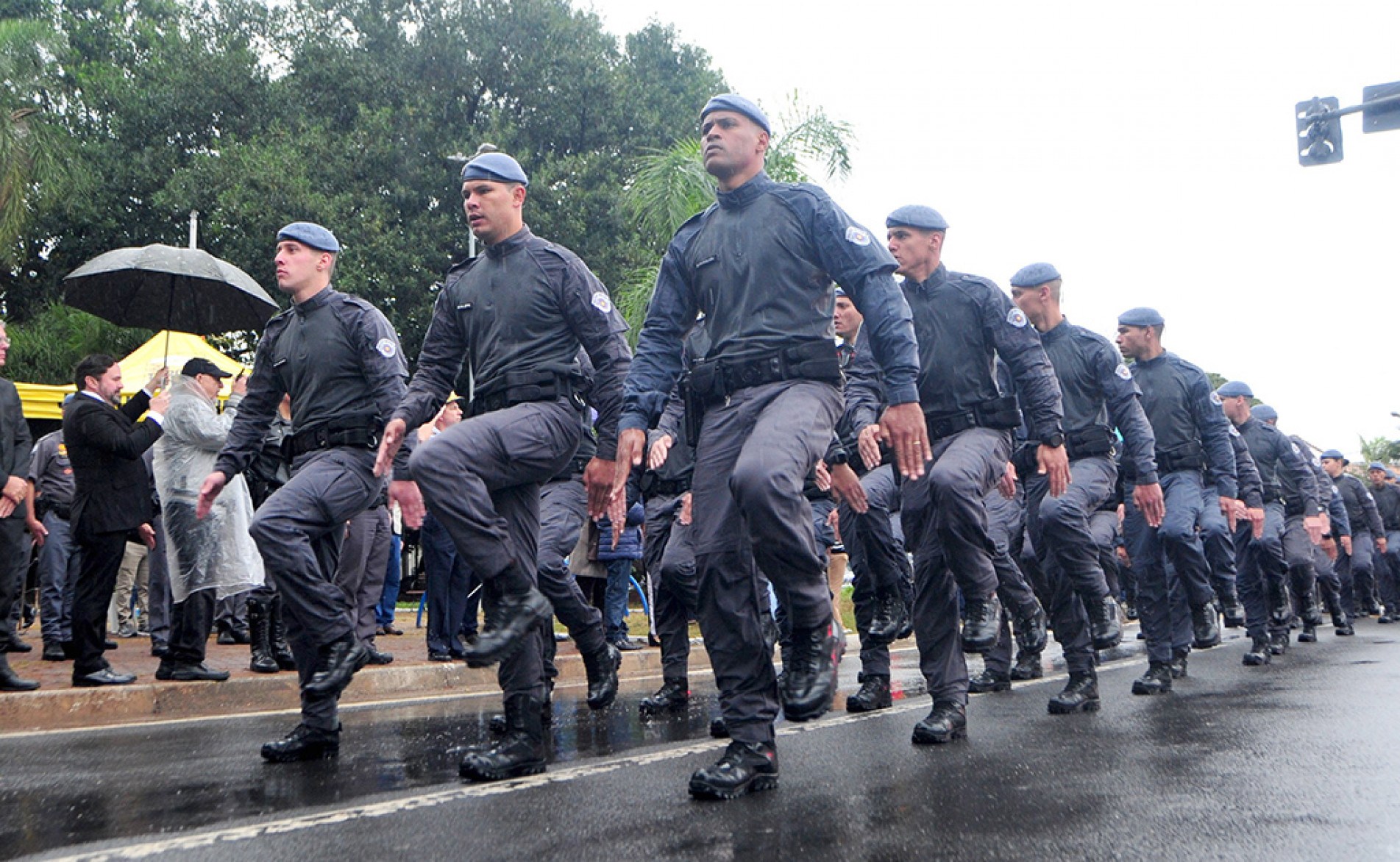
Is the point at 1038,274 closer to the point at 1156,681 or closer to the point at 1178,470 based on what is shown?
the point at 1178,470

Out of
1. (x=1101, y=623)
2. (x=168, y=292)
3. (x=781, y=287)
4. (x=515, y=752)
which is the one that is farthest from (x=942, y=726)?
(x=168, y=292)

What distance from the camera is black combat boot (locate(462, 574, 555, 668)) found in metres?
4.62

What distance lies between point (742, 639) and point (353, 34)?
33.6 metres


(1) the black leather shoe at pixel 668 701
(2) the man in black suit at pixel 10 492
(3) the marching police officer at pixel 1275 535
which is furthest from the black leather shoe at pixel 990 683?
(2) the man in black suit at pixel 10 492

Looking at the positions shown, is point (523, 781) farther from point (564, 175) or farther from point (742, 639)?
point (564, 175)

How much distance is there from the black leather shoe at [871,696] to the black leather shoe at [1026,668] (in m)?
2.00

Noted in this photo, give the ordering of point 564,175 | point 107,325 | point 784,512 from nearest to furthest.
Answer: point 784,512 < point 107,325 < point 564,175

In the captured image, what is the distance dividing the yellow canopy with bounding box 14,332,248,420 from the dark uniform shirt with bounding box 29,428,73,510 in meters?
1.69

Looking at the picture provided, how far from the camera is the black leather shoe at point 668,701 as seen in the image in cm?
721

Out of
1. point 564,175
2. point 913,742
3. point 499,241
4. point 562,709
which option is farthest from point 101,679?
point 564,175

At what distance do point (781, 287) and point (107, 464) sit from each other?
5.30 m

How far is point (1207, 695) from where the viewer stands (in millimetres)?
7801

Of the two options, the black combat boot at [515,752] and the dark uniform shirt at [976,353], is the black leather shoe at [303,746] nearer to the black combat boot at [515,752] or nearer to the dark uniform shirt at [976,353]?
the black combat boot at [515,752]

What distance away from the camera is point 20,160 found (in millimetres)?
20969
